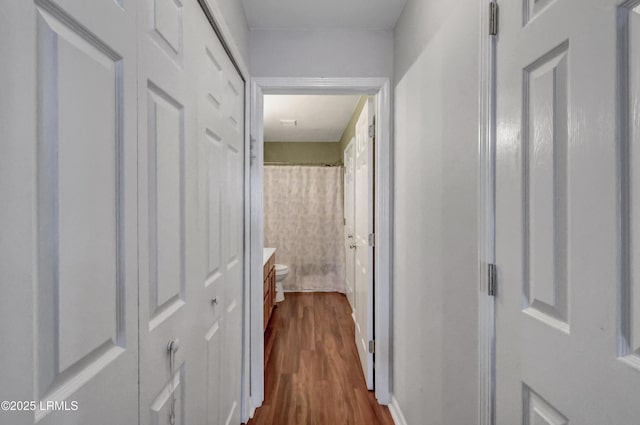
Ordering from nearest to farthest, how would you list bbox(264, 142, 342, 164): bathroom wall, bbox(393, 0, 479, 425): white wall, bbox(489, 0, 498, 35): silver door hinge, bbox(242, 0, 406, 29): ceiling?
1. bbox(489, 0, 498, 35): silver door hinge
2. bbox(393, 0, 479, 425): white wall
3. bbox(242, 0, 406, 29): ceiling
4. bbox(264, 142, 342, 164): bathroom wall

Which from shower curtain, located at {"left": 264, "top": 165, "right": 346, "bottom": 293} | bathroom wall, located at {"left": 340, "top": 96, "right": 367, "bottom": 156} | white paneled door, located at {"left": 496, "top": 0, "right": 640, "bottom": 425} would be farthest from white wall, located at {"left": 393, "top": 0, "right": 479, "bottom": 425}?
shower curtain, located at {"left": 264, "top": 165, "right": 346, "bottom": 293}

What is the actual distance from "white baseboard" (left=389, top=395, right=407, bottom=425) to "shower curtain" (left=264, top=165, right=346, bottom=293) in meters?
2.66

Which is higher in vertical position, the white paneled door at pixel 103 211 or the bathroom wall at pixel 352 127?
the bathroom wall at pixel 352 127

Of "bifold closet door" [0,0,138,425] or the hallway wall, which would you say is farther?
the hallway wall

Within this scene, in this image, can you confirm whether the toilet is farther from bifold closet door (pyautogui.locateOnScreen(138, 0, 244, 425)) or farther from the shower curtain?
bifold closet door (pyautogui.locateOnScreen(138, 0, 244, 425))

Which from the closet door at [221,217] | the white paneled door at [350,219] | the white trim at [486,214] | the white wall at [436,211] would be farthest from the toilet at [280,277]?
the white trim at [486,214]

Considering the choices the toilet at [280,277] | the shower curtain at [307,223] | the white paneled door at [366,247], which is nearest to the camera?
the white paneled door at [366,247]

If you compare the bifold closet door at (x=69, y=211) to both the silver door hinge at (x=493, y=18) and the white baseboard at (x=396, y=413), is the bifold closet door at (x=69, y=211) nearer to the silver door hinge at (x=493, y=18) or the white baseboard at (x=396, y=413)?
the silver door hinge at (x=493, y=18)

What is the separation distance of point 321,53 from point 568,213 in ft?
5.70

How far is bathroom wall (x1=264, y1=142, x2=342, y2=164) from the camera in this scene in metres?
5.08

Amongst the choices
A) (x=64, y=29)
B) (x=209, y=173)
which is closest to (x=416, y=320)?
(x=209, y=173)

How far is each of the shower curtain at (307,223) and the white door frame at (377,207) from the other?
2592 mm

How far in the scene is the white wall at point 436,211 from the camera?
1.06m

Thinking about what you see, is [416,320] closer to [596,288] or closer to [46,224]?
[596,288]
